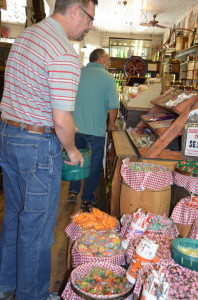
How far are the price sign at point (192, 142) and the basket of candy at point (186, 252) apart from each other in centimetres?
113

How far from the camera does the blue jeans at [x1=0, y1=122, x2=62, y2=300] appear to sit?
5.85ft

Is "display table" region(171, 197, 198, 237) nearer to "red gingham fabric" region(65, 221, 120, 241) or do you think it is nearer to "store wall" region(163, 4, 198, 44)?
"red gingham fabric" region(65, 221, 120, 241)

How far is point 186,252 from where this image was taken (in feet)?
5.42

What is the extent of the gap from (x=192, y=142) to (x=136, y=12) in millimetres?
10599

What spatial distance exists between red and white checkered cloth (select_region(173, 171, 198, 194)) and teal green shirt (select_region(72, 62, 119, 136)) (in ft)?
5.15

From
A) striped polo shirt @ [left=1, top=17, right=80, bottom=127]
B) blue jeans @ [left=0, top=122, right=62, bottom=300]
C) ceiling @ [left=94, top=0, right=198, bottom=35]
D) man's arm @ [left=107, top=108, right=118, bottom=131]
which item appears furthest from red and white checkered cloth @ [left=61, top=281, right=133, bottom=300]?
ceiling @ [left=94, top=0, right=198, bottom=35]

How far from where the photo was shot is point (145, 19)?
43.2 feet

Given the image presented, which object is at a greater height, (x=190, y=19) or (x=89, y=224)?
(x=190, y=19)

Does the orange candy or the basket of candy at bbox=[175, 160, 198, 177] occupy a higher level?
the basket of candy at bbox=[175, 160, 198, 177]

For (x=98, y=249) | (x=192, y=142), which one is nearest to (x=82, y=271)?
(x=98, y=249)

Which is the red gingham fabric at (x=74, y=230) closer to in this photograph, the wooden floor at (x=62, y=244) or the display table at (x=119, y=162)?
the wooden floor at (x=62, y=244)

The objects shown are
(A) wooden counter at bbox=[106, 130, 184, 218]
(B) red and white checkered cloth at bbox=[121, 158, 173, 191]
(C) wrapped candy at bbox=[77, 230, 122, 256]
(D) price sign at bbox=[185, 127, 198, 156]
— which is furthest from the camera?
(A) wooden counter at bbox=[106, 130, 184, 218]

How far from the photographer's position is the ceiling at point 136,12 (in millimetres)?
10547

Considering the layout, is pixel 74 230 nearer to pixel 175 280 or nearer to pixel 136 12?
pixel 175 280
